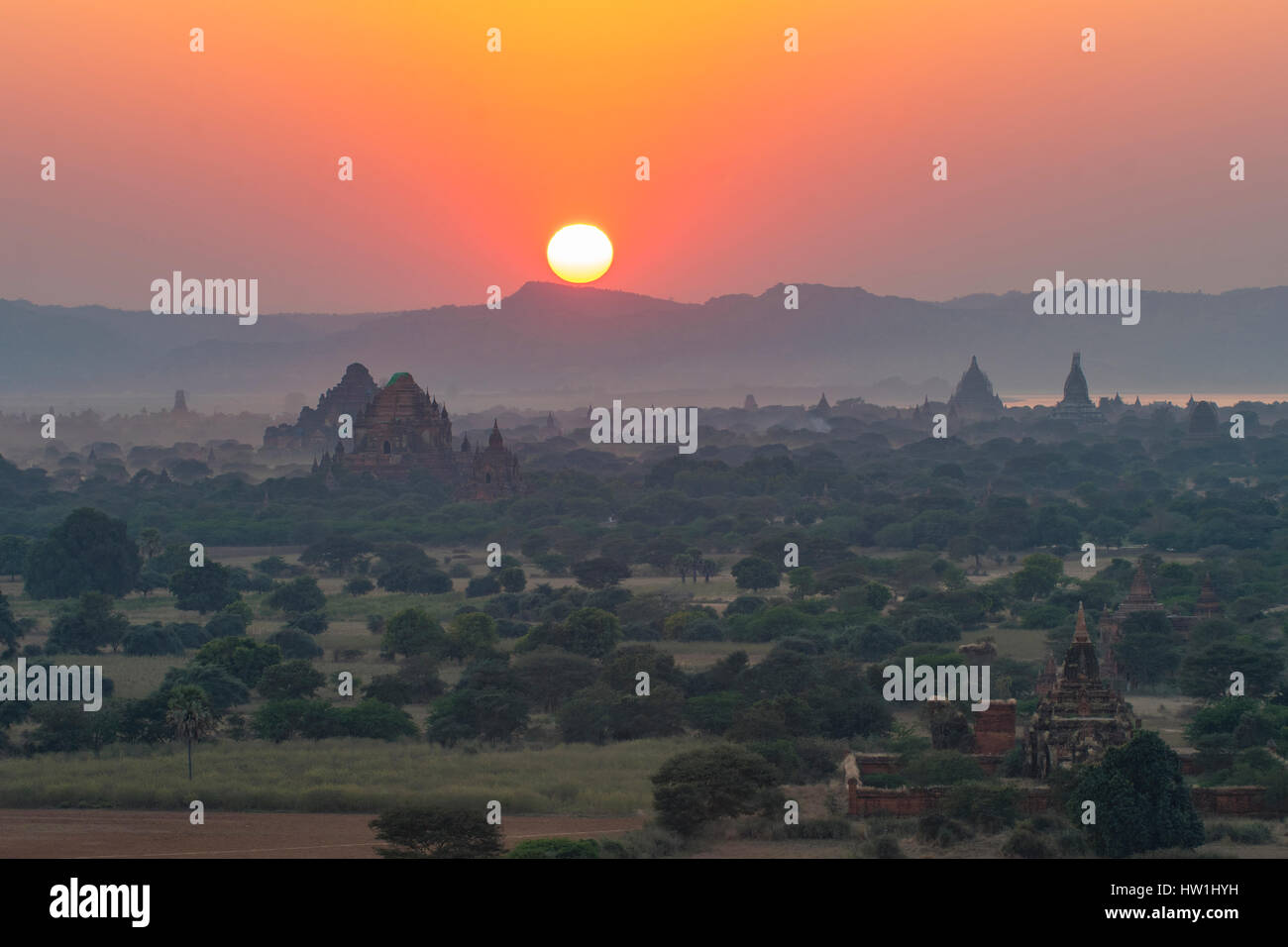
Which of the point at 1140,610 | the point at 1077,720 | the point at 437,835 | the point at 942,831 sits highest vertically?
the point at 1140,610

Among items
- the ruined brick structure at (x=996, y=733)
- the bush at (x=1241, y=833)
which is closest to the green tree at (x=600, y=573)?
the ruined brick structure at (x=996, y=733)

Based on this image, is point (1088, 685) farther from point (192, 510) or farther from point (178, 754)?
point (192, 510)

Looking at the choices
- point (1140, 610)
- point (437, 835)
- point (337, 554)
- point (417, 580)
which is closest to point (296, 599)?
point (417, 580)

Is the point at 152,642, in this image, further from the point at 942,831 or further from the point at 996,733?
the point at 942,831

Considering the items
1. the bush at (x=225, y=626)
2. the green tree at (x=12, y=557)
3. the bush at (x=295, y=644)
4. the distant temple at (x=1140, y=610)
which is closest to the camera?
the distant temple at (x=1140, y=610)

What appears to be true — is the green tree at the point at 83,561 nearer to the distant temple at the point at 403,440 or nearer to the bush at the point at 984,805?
the bush at the point at 984,805

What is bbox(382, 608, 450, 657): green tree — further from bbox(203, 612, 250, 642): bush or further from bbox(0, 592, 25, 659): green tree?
bbox(0, 592, 25, 659): green tree
